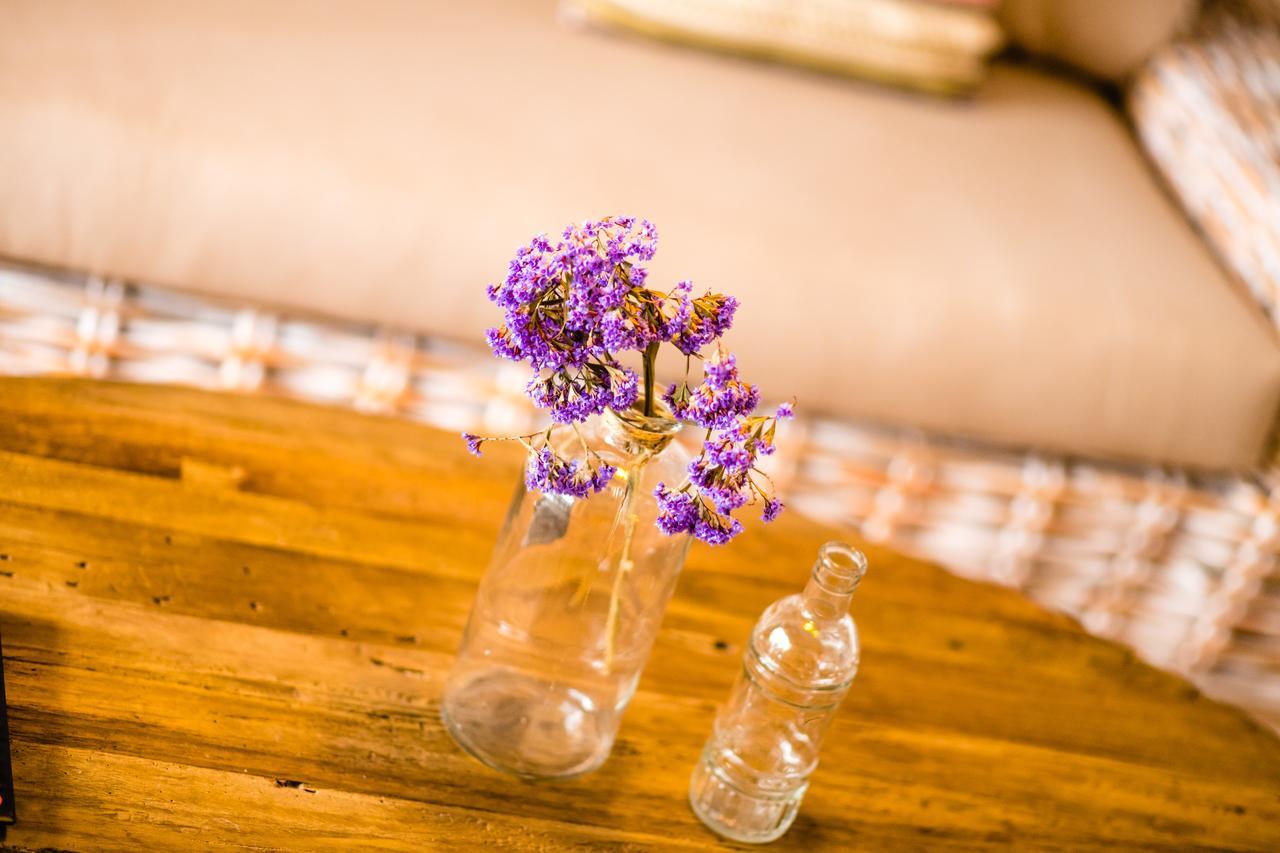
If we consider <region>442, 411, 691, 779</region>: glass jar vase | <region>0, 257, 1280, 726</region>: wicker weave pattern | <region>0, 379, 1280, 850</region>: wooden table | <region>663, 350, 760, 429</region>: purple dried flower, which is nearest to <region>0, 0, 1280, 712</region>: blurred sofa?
<region>0, 257, 1280, 726</region>: wicker weave pattern

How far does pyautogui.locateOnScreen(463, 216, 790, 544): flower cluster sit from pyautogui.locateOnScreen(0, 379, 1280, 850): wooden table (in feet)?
0.71

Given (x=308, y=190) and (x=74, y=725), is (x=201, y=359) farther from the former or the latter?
(x=74, y=725)

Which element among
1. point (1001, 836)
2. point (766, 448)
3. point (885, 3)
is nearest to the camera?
point (766, 448)

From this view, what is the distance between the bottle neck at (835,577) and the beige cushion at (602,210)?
0.72 meters

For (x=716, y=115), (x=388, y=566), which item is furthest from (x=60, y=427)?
(x=716, y=115)

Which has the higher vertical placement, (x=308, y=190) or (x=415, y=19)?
(x=415, y=19)

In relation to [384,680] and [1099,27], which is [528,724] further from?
[1099,27]

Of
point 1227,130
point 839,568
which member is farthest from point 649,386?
point 1227,130

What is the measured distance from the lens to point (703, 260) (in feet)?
4.42

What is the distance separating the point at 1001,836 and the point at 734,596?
246mm

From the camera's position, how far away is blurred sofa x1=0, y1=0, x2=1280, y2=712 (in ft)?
4.30

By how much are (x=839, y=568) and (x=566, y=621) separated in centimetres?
16

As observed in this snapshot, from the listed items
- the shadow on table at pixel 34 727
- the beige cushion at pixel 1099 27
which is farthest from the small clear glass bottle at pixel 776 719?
the beige cushion at pixel 1099 27

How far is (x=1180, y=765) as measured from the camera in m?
0.88
